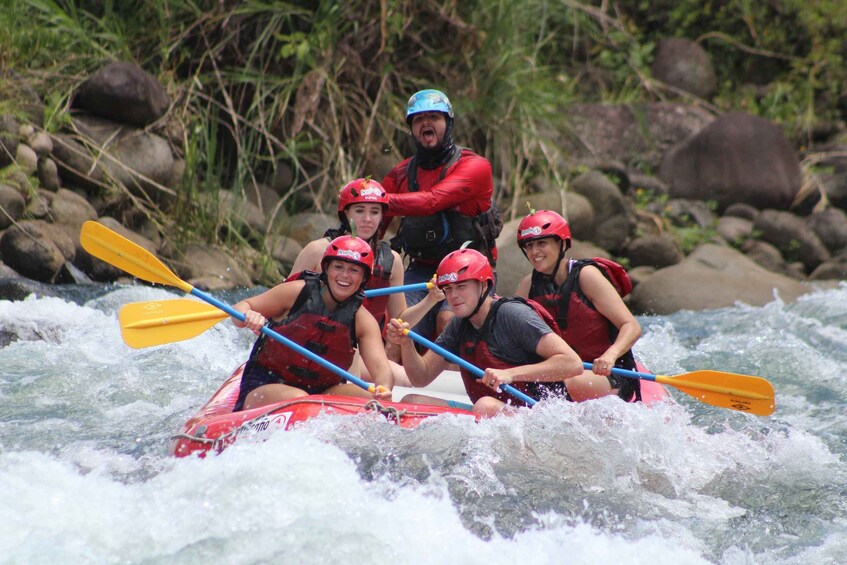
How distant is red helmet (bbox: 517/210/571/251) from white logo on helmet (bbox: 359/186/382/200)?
2.48ft

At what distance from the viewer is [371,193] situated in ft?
17.7

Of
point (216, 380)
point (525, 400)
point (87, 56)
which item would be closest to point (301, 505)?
point (525, 400)

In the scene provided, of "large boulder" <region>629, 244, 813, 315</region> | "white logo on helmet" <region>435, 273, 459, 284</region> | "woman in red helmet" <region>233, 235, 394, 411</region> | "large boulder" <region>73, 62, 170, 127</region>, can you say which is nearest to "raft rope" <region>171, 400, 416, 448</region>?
"woman in red helmet" <region>233, 235, 394, 411</region>

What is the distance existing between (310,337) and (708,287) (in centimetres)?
567

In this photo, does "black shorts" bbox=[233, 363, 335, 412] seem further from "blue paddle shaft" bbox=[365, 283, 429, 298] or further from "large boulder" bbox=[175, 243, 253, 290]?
"large boulder" bbox=[175, 243, 253, 290]

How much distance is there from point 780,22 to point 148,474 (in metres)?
11.7

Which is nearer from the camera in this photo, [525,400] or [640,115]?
[525,400]

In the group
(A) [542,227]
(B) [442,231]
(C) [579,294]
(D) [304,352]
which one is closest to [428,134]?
(B) [442,231]

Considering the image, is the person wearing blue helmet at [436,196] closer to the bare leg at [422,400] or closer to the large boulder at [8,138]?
the bare leg at [422,400]

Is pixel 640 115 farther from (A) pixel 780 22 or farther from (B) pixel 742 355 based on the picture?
(B) pixel 742 355

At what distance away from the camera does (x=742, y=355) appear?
25.9 feet

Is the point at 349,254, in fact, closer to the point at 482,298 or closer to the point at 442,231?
the point at 482,298

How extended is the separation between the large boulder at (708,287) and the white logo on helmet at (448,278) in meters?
5.09

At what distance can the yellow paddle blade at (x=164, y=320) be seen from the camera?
15.8 feet
